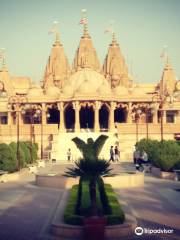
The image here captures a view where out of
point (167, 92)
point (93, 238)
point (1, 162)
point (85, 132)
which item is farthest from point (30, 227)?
point (167, 92)

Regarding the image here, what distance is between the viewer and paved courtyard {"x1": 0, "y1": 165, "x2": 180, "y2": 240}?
1318 cm

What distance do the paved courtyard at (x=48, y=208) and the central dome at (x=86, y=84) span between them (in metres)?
33.5

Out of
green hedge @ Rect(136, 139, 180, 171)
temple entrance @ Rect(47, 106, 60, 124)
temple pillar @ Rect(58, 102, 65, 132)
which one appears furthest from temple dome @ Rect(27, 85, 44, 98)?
green hedge @ Rect(136, 139, 180, 171)

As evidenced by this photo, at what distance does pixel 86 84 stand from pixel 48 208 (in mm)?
42928

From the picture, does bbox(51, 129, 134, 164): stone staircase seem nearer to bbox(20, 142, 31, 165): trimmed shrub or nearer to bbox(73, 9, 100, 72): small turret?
bbox(20, 142, 31, 165): trimmed shrub

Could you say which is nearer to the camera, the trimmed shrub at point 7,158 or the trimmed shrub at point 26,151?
the trimmed shrub at point 7,158

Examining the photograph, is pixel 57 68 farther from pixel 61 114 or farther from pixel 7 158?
pixel 7 158

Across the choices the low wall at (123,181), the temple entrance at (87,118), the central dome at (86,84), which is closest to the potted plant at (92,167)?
the low wall at (123,181)

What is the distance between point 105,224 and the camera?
482 inches

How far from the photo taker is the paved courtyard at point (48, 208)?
13.2 m

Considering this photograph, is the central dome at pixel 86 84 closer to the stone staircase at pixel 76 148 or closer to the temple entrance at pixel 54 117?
the temple entrance at pixel 54 117

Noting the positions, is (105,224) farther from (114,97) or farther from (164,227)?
(114,97)

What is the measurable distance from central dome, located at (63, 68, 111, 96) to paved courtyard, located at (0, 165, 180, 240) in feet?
110

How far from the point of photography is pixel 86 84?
59.5 metres
